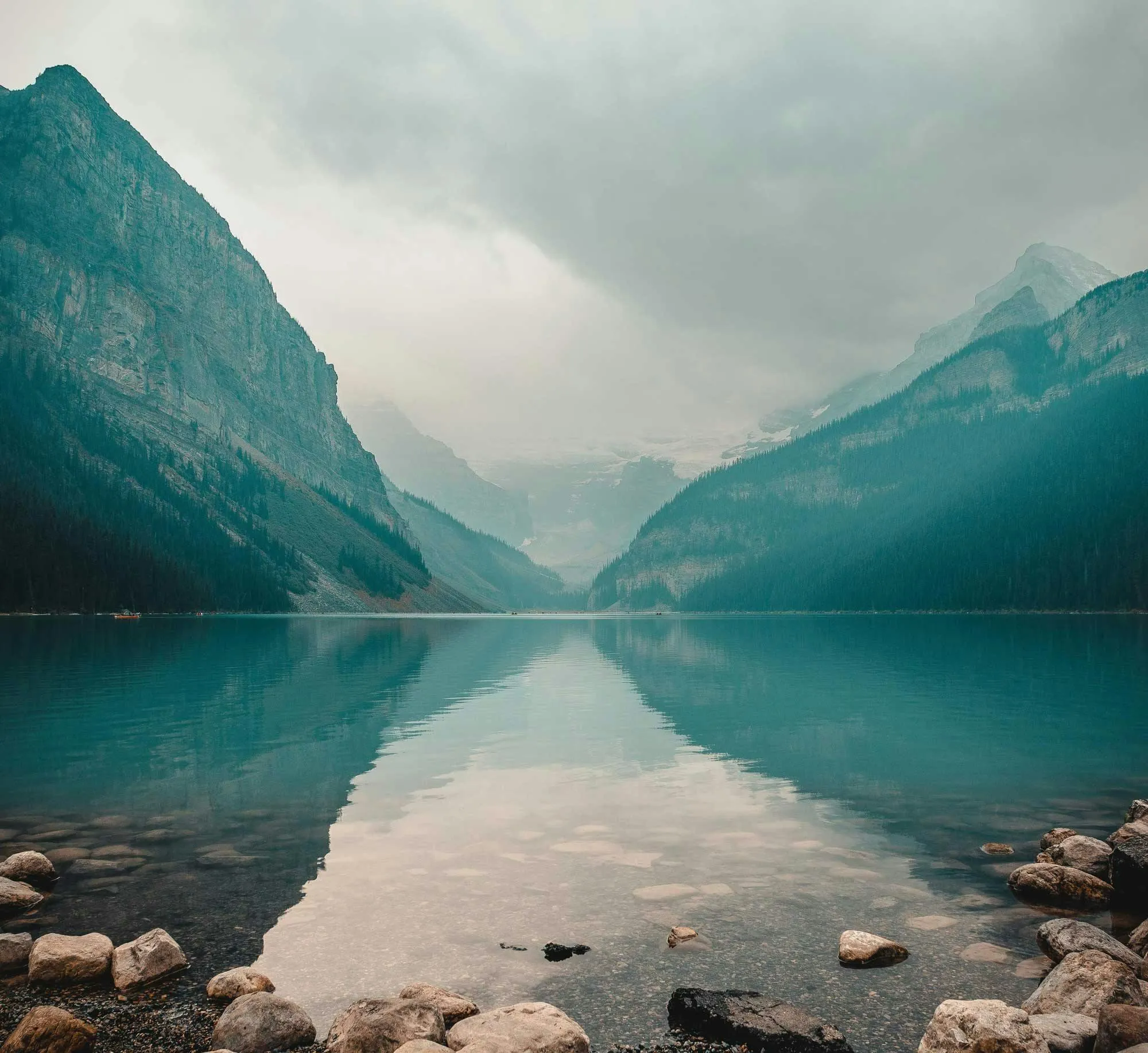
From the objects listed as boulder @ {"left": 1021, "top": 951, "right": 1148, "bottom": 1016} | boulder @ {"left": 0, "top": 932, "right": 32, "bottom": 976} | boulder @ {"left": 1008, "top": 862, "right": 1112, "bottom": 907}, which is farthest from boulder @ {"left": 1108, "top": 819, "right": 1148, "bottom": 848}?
boulder @ {"left": 0, "top": 932, "right": 32, "bottom": 976}

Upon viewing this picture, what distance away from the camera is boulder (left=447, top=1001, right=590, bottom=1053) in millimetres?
10094

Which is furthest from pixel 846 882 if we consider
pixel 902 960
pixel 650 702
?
pixel 650 702

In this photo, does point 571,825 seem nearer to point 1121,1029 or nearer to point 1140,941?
point 1140,941

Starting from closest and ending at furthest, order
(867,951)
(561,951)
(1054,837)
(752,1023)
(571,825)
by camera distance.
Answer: (752,1023), (867,951), (561,951), (1054,837), (571,825)

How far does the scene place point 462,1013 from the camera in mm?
11398

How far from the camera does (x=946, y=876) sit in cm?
1828

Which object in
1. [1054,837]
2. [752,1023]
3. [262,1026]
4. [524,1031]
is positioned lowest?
[1054,837]

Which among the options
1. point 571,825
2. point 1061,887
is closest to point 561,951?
point 571,825

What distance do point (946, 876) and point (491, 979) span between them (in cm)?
1101

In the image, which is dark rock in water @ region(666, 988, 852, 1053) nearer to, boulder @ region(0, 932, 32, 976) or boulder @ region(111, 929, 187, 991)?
boulder @ region(111, 929, 187, 991)

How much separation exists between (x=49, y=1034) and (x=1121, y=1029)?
13.3 metres

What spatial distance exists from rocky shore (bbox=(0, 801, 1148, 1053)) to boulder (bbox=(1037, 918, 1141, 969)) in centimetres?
A: 3

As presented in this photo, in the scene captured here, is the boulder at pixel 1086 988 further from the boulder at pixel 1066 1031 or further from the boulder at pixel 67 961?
the boulder at pixel 67 961

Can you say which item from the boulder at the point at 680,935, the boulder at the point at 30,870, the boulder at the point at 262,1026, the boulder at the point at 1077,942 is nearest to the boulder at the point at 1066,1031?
the boulder at the point at 1077,942
